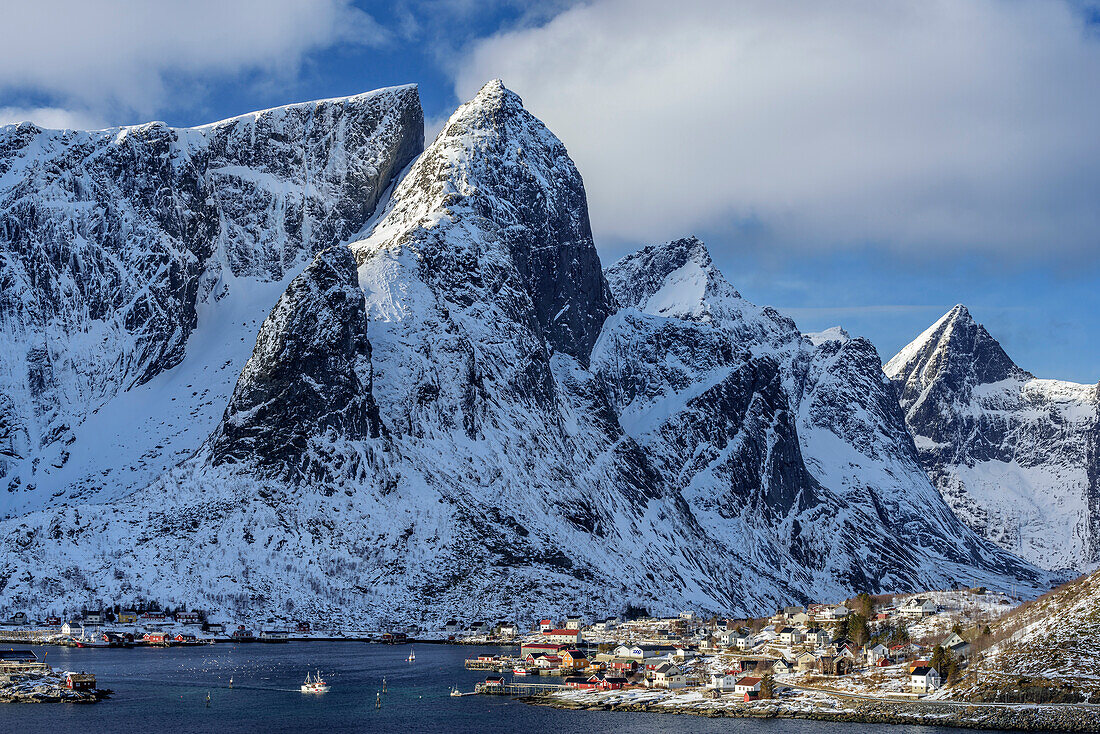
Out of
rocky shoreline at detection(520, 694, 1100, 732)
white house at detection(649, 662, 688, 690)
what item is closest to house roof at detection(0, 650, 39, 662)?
rocky shoreline at detection(520, 694, 1100, 732)

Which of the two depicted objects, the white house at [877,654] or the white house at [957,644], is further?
the white house at [877,654]

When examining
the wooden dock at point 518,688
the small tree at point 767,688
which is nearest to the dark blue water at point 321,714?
the wooden dock at point 518,688

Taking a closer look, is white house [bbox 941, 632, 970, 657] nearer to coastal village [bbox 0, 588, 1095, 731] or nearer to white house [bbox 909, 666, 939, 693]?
coastal village [bbox 0, 588, 1095, 731]

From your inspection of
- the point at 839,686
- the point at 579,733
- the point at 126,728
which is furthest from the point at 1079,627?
the point at 126,728

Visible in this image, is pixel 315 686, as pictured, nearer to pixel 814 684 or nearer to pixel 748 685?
pixel 748 685

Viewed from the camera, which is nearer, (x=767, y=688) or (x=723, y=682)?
(x=767, y=688)

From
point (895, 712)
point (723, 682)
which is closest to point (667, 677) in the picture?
point (723, 682)

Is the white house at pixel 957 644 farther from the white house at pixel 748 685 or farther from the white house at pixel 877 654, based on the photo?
the white house at pixel 748 685
